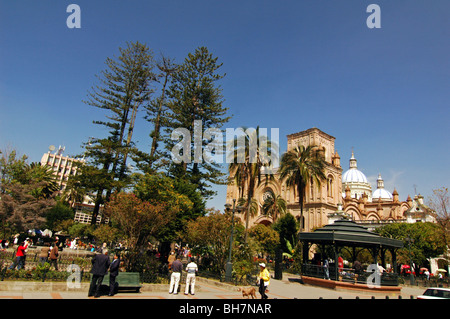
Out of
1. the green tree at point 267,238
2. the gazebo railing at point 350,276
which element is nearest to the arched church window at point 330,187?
the green tree at point 267,238

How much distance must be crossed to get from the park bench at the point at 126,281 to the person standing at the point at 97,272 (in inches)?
25.0

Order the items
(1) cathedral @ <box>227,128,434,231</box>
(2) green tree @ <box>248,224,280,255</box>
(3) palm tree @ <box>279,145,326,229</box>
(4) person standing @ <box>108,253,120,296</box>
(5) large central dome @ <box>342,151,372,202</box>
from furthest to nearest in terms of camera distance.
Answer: (5) large central dome @ <box>342,151,372,202</box> < (1) cathedral @ <box>227,128,434,231</box> < (2) green tree @ <box>248,224,280,255</box> < (3) palm tree @ <box>279,145,326,229</box> < (4) person standing @ <box>108,253,120,296</box>

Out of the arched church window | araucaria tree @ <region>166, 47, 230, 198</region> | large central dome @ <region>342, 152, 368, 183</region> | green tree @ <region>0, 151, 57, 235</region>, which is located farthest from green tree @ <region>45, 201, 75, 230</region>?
large central dome @ <region>342, 152, 368, 183</region>

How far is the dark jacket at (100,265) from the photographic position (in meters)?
8.45

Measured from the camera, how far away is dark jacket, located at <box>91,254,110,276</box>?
8453 mm

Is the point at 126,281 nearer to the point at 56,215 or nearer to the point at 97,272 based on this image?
the point at 97,272

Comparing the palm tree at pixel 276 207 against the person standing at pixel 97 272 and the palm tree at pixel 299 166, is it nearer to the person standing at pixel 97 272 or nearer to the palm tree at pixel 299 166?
the palm tree at pixel 299 166

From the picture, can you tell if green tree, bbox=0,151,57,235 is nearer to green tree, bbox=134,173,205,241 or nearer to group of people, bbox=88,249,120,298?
green tree, bbox=134,173,205,241

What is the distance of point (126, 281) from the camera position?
9.52 m

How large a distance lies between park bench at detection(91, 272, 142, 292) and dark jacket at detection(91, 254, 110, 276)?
1002 millimetres

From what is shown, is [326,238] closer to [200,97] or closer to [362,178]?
[200,97]

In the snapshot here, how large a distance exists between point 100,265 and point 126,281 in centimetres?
142
